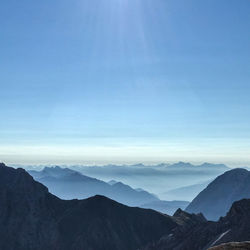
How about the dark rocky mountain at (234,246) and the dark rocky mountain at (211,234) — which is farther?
the dark rocky mountain at (211,234)

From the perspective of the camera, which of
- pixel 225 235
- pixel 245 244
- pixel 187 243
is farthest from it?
pixel 187 243

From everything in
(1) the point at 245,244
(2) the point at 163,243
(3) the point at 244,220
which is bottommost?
(2) the point at 163,243

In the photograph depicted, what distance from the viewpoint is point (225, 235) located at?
Result: 16962cm

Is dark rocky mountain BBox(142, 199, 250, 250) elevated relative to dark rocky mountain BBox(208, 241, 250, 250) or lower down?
lower down

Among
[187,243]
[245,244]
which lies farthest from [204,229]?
[245,244]

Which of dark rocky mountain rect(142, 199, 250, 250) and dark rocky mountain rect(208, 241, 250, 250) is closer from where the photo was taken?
dark rocky mountain rect(208, 241, 250, 250)

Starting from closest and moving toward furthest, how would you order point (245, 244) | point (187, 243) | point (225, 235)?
point (245, 244), point (225, 235), point (187, 243)

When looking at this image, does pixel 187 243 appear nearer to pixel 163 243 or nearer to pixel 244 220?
pixel 163 243

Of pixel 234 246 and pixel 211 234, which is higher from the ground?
pixel 234 246

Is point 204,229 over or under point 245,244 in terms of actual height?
under

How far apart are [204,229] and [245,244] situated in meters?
165

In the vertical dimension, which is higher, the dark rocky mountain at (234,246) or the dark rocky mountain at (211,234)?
the dark rocky mountain at (234,246)

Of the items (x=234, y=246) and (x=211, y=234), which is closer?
(x=234, y=246)

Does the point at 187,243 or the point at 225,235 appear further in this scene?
the point at 187,243
